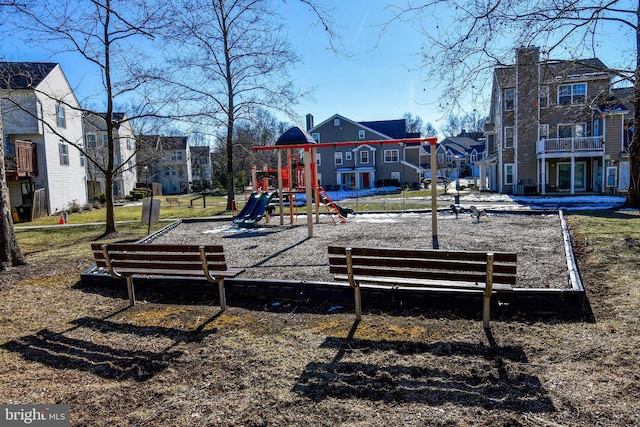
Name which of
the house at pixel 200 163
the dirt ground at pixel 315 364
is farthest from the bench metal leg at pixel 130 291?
the house at pixel 200 163

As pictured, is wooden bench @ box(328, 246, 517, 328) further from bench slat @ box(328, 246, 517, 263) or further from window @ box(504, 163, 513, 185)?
window @ box(504, 163, 513, 185)

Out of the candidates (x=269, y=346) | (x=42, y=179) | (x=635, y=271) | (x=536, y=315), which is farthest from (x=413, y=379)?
(x=42, y=179)

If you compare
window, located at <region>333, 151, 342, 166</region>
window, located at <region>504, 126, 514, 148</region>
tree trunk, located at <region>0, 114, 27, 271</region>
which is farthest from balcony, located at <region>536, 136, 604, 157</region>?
tree trunk, located at <region>0, 114, 27, 271</region>

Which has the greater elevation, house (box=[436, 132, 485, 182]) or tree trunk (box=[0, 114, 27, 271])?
house (box=[436, 132, 485, 182])

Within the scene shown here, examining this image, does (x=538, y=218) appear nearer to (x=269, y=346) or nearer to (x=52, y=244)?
(x=269, y=346)

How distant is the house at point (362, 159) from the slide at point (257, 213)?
1441 inches

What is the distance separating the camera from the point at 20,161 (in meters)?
24.8

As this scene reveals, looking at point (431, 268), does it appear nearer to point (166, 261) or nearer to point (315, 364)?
point (315, 364)

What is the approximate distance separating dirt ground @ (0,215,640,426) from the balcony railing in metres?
31.0

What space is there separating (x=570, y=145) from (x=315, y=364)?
35681mm

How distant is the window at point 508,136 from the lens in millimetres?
37403

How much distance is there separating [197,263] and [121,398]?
2.25 metres

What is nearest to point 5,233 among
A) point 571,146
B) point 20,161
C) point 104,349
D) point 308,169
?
point 104,349

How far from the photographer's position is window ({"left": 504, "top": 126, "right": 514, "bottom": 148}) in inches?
1473
